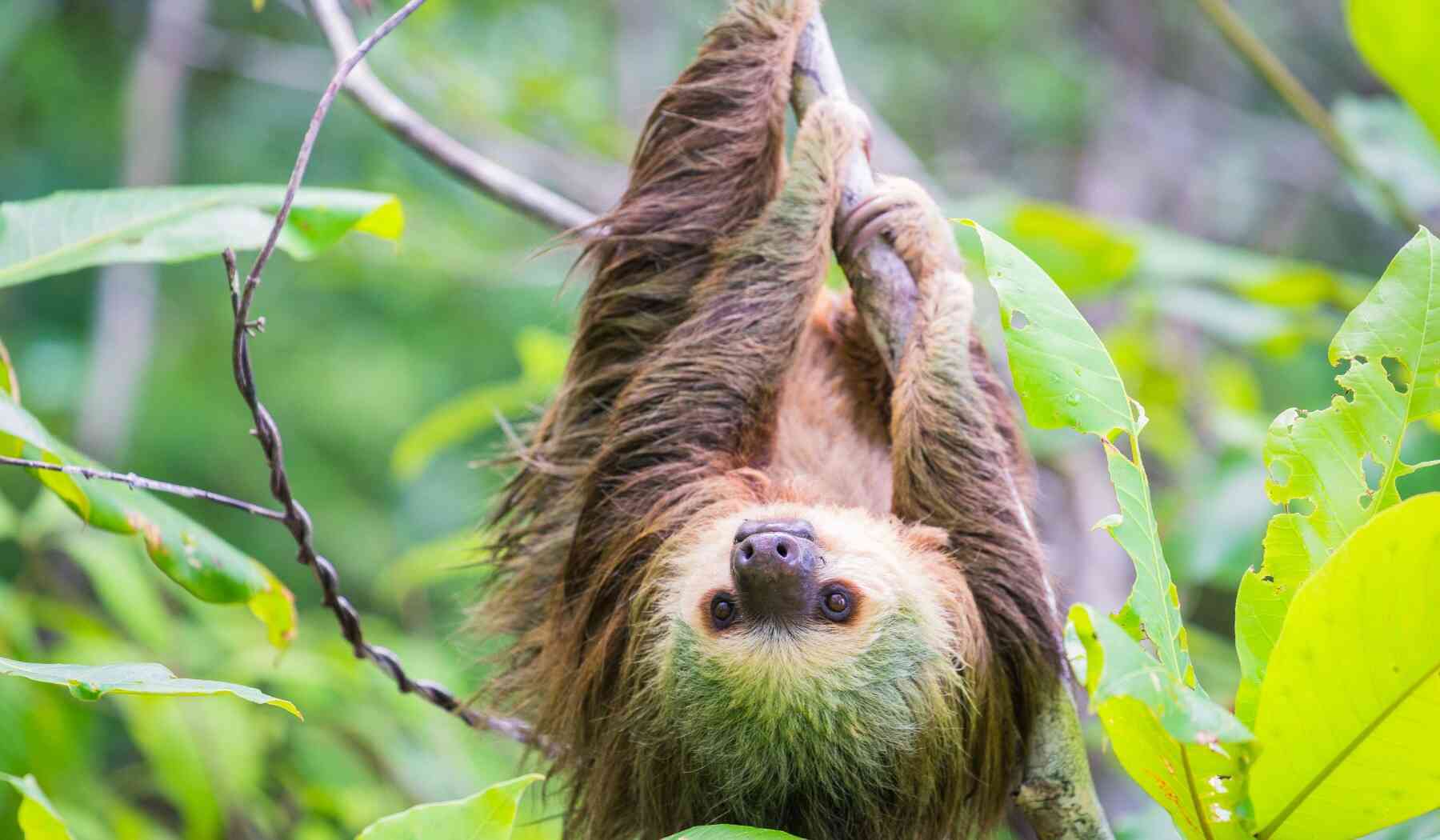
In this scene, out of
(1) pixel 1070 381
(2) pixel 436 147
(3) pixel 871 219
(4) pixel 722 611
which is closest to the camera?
(1) pixel 1070 381

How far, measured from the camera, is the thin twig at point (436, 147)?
438 centimetres

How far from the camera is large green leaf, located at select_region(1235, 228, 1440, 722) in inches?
93.0

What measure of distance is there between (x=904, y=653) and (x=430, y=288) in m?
7.22

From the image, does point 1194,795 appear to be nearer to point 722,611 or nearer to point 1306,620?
point 1306,620

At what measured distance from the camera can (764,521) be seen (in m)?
3.48

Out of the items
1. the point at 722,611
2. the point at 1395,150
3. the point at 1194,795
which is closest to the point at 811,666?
the point at 722,611

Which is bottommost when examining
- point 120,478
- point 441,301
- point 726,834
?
point 726,834

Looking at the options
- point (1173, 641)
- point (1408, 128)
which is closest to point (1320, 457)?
point (1173, 641)

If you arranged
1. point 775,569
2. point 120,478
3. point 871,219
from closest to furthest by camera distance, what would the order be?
point 120,478 → point 775,569 → point 871,219

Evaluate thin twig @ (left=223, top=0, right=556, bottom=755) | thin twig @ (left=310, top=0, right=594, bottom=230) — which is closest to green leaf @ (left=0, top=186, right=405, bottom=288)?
thin twig @ (left=223, top=0, right=556, bottom=755)

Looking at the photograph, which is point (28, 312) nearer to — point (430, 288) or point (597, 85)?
point (430, 288)

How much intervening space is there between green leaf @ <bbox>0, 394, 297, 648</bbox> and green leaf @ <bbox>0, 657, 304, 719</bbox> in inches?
27.1

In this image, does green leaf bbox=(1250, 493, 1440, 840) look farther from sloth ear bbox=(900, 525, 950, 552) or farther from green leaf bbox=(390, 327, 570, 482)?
green leaf bbox=(390, 327, 570, 482)

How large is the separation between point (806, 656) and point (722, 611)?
0.27 metres
